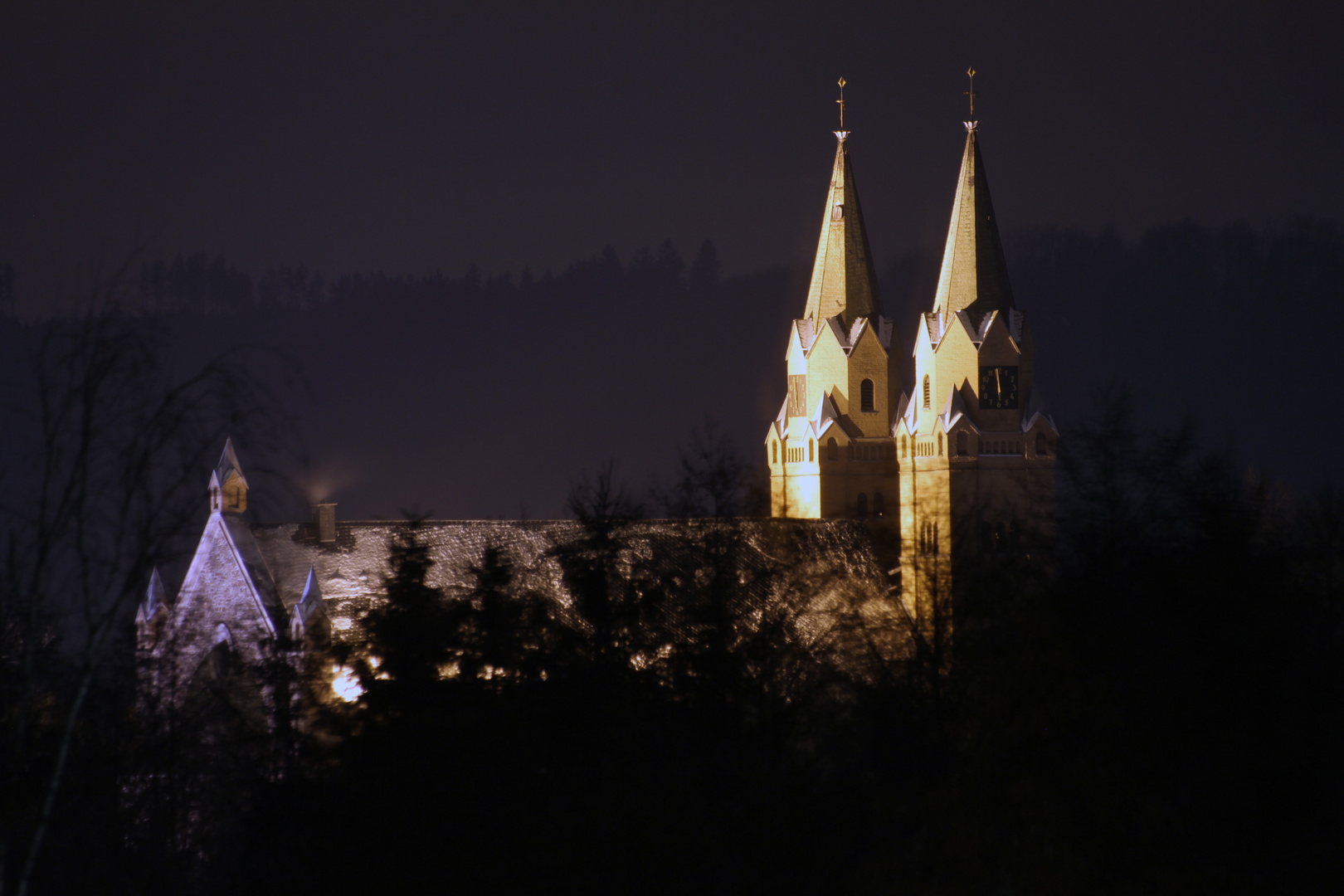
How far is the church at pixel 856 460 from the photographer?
125 ft

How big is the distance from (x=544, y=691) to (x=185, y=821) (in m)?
6.27

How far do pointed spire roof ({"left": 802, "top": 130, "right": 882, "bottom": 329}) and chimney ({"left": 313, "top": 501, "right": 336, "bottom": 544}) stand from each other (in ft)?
54.1

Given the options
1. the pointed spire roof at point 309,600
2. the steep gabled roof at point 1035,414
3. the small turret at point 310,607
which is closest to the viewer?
the small turret at point 310,607

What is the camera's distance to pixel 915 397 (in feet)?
152

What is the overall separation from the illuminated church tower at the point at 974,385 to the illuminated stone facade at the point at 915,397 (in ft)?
0.11

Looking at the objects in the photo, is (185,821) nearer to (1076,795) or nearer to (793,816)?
(793,816)

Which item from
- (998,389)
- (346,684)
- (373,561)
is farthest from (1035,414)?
(346,684)

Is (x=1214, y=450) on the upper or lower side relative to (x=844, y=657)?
upper

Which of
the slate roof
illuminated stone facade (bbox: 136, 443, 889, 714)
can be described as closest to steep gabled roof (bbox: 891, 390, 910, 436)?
illuminated stone facade (bbox: 136, 443, 889, 714)

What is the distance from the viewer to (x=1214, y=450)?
17719 millimetres

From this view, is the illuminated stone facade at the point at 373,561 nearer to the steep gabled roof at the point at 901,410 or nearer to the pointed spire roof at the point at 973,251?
the steep gabled roof at the point at 901,410

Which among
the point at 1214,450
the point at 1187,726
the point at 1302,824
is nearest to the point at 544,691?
the point at 1187,726

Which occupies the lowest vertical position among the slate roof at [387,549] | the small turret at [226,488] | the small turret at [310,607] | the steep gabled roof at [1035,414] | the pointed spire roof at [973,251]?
the small turret at [310,607]

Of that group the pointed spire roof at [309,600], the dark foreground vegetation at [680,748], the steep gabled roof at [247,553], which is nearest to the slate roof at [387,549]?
the steep gabled roof at [247,553]
